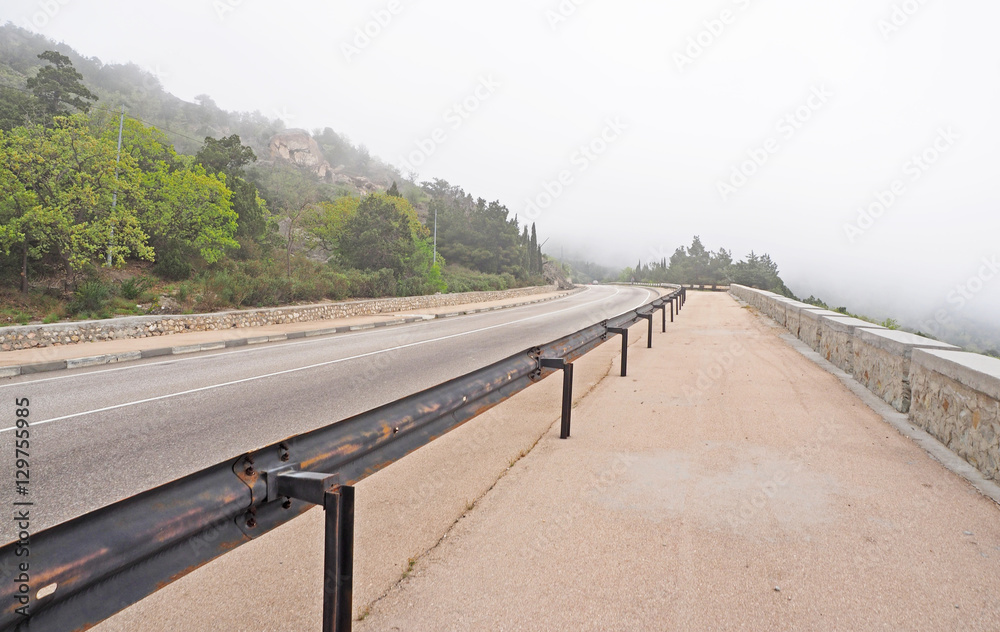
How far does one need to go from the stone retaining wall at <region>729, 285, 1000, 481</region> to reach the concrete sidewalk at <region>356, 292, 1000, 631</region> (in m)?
0.31

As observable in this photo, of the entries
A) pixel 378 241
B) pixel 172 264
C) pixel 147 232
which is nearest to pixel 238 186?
pixel 147 232

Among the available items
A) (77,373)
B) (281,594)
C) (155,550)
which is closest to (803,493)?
(281,594)

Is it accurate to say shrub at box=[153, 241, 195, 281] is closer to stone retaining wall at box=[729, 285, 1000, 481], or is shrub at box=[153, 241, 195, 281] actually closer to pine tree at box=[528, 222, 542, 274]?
stone retaining wall at box=[729, 285, 1000, 481]

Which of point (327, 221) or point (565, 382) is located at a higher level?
point (327, 221)

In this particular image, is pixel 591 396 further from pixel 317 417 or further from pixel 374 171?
pixel 374 171

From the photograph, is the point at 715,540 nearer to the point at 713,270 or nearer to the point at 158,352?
the point at 158,352

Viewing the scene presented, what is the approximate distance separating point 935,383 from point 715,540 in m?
3.42

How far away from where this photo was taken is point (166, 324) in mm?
14125

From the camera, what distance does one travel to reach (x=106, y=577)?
1.22m

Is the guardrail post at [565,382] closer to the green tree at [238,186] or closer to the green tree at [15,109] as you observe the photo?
the green tree at [238,186]

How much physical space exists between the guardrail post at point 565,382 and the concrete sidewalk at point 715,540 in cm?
16

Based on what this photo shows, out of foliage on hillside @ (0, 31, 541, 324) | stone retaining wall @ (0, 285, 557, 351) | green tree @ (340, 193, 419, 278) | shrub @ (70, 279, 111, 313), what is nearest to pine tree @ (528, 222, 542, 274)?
foliage on hillside @ (0, 31, 541, 324)

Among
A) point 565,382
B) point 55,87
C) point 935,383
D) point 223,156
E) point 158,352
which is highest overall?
point 55,87

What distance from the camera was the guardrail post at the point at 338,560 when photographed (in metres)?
1.65
